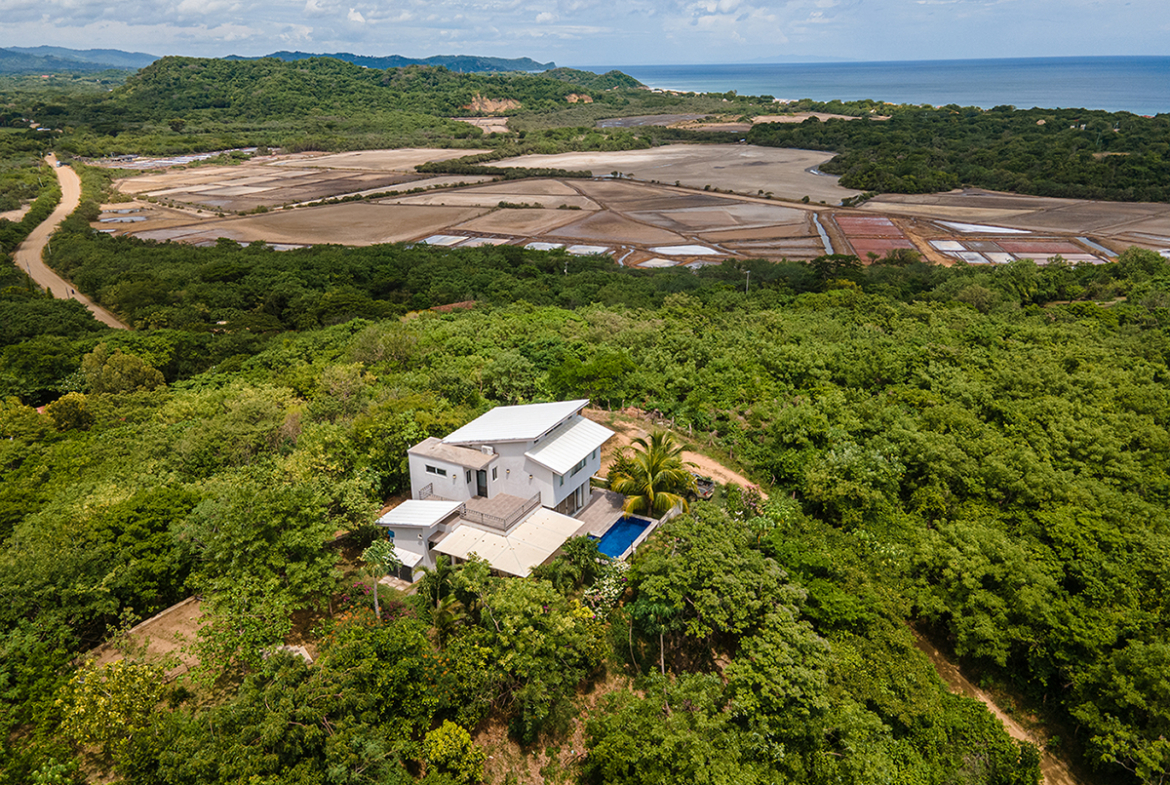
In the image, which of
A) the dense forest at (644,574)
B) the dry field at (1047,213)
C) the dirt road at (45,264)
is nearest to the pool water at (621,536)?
the dense forest at (644,574)

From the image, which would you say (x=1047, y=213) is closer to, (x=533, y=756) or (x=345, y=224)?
(x=345, y=224)

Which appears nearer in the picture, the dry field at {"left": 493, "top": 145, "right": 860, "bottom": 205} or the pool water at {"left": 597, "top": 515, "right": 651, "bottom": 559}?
the pool water at {"left": 597, "top": 515, "right": 651, "bottom": 559}

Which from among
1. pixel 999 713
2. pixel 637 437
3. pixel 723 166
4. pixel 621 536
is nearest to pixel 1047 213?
pixel 723 166

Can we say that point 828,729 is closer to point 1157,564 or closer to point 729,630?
point 729,630

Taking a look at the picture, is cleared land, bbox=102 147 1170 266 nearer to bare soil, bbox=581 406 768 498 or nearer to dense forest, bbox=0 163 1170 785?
bare soil, bbox=581 406 768 498

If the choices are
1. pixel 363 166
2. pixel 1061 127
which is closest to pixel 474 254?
pixel 363 166

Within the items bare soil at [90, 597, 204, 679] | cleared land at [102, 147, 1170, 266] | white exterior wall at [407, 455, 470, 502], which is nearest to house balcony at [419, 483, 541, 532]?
white exterior wall at [407, 455, 470, 502]
